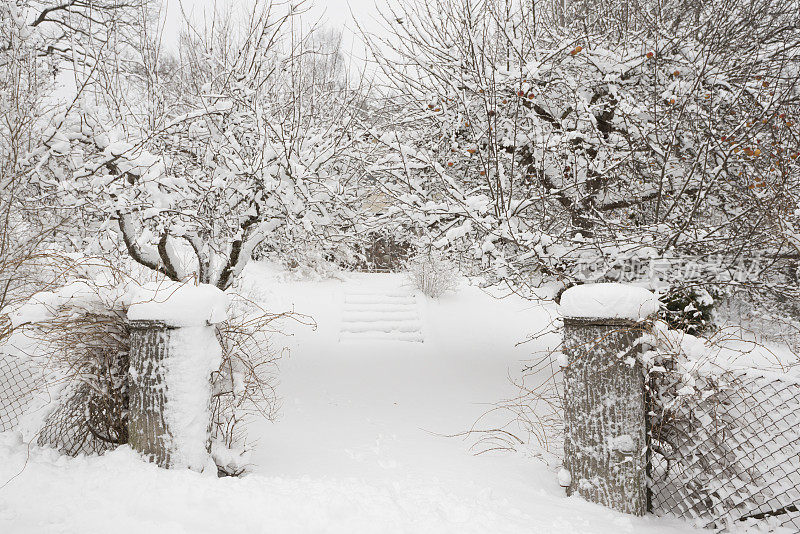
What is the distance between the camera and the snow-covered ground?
2.27m

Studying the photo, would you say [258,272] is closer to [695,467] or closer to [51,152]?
[51,152]

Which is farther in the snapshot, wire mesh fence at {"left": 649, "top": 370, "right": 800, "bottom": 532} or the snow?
the snow

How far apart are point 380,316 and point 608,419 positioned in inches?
A: 296

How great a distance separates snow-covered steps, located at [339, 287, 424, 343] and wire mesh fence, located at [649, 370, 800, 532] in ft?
21.3

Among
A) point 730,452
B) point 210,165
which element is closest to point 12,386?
point 210,165

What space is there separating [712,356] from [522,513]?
133cm

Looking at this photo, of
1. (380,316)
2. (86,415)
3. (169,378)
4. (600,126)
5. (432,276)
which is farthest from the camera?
(432,276)

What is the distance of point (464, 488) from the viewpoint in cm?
284

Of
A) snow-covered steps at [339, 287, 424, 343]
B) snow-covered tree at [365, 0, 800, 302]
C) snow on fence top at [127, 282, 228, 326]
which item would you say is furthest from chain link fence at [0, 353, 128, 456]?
snow-covered steps at [339, 287, 424, 343]

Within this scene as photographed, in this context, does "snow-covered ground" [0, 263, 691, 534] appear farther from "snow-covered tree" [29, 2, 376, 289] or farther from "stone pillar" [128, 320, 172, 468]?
"snow-covered tree" [29, 2, 376, 289]

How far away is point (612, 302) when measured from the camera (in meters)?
2.71

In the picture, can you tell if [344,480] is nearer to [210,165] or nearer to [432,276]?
[210,165]

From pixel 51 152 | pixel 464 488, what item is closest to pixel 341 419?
pixel 464 488

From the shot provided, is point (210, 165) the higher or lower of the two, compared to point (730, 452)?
higher
